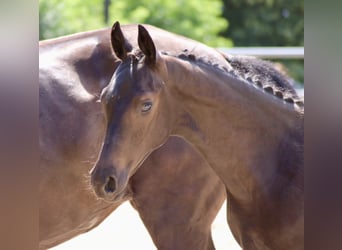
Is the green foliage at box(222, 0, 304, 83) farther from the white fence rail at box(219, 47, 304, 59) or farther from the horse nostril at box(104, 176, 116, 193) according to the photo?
the horse nostril at box(104, 176, 116, 193)

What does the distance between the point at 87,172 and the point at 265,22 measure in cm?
2450

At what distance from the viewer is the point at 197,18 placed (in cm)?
1933

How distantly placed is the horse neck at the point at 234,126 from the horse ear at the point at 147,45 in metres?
0.13

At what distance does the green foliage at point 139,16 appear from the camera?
52.5ft

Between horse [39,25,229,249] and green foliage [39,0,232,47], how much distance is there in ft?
39.3

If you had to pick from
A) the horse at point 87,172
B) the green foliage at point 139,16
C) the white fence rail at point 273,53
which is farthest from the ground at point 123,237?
the green foliage at point 139,16

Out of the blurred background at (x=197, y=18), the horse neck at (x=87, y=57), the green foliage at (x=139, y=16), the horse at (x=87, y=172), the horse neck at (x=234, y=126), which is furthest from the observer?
the blurred background at (x=197, y=18)

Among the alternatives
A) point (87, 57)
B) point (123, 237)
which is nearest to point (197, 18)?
point (123, 237)

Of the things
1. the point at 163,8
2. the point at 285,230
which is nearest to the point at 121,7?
the point at 163,8

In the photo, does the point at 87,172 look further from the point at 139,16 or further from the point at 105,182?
the point at 139,16

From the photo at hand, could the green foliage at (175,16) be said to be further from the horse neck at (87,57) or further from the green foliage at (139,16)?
the horse neck at (87,57)

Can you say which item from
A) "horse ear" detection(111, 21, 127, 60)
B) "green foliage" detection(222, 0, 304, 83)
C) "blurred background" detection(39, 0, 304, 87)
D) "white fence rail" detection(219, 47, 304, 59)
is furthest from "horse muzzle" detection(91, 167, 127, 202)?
"green foliage" detection(222, 0, 304, 83)

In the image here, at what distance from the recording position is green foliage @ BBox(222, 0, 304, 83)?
26750 millimetres

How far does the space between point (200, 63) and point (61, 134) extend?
121cm
